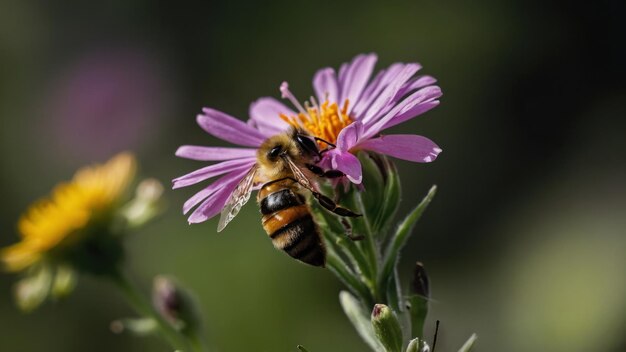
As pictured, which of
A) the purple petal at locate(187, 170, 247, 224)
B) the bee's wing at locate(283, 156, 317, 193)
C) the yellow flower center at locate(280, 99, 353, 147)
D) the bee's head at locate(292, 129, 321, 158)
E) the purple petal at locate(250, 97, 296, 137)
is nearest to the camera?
the purple petal at locate(187, 170, 247, 224)

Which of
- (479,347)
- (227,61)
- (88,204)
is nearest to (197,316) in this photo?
(88,204)

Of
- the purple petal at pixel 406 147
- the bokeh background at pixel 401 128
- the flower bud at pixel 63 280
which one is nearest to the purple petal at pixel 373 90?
the purple petal at pixel 406 147

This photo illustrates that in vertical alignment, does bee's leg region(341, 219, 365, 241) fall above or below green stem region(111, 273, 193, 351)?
below

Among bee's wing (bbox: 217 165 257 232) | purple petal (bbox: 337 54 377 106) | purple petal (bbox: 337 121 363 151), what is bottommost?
purple petal (bbox: 337 121 363 151)

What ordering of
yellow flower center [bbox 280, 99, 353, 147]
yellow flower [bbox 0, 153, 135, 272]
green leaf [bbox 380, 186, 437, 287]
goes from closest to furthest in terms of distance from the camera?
green leaf [bbox 380, 186, 437, 287], yellow flower center [bbox 280, 99, 353, 147], yellow flower [bbox 0, 153, 135, 272]

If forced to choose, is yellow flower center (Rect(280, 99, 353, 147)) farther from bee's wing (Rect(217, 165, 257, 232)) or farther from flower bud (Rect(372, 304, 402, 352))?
flower bud (Rect(372, 304, 402, 352))

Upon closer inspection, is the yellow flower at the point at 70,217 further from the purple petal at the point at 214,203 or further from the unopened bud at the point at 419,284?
the unopened bud at the point at 419,284

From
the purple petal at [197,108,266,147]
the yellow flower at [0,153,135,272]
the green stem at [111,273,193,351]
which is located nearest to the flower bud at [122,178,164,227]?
the yellow flower at [0,153,135,272]

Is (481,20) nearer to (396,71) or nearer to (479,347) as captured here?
(479,347)

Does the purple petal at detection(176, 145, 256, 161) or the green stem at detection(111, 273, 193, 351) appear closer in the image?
the purple petal at detection(176, 145, 256, 161)
